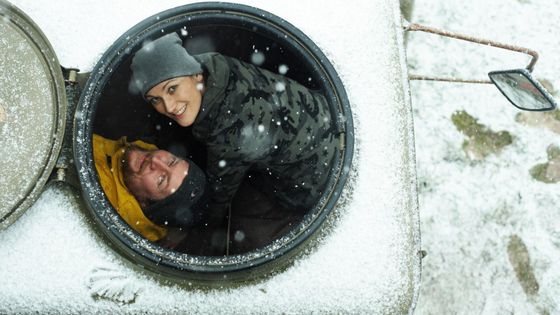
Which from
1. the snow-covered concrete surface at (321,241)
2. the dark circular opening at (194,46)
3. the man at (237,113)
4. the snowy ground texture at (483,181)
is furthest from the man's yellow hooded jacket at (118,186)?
the snowy ground texture at (483,181)

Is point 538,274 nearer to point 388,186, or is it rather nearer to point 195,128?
point 388,186

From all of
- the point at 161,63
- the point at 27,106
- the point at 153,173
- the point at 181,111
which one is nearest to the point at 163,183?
the point at 153,173

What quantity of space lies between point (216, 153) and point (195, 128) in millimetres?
112

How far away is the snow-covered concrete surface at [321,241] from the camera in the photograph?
1.29m

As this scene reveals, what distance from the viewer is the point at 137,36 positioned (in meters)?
1.39

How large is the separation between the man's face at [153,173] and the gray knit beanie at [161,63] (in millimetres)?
282

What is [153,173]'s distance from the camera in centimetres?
177

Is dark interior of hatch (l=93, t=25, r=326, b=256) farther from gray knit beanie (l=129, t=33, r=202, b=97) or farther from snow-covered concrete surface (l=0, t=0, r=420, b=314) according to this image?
snow-covered concrete surface (l=0, t=0, r=420, b=314)

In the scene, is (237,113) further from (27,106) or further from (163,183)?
(27,106)

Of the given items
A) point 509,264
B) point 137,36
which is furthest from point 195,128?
point 509,264

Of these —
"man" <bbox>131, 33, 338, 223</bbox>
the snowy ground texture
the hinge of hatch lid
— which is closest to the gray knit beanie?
"man" <bbox>131, 33, 338, 223</bbox>

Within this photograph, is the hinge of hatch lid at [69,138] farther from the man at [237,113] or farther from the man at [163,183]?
the man at [163,183]

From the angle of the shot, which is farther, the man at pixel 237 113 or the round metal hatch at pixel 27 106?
the man at pixel 237 113

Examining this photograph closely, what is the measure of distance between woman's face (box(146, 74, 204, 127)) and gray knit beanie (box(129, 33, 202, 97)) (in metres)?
0.03
